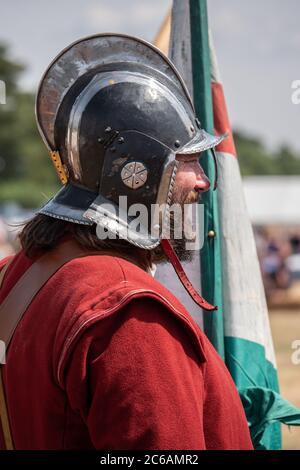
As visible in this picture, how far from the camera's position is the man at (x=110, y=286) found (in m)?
1.77

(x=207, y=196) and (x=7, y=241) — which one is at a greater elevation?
(x=7, y=241)

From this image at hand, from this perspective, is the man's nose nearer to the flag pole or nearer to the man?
the man

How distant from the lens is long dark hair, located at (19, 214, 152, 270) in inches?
80.5

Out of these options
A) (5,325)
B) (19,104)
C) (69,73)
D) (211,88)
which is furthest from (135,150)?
(19,104)

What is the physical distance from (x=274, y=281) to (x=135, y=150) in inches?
633

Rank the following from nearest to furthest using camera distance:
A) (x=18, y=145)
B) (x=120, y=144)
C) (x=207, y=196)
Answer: (x=120, y=144)
(x=207, y=196)
(x=18, y=145)

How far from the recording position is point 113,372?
5.78 feet

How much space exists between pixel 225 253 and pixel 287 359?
7844 millimetres

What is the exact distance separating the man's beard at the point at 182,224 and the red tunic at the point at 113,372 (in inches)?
9.6

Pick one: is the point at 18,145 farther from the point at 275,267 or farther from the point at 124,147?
the point at 124,147

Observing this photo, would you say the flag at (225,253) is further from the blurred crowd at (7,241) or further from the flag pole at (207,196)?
the blurred crowd at (7,241)

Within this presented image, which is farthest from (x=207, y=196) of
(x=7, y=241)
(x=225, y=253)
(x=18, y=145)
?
(x=18, y=145)

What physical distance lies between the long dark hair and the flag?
745 millimetres

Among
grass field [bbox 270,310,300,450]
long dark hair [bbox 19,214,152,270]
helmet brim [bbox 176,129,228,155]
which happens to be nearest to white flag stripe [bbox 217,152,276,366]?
helmet brim [bbox 176,129,228,155]
